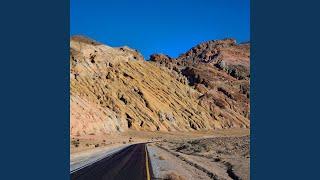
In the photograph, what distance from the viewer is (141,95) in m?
102

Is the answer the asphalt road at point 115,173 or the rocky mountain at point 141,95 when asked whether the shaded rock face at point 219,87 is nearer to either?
the rocky mountain at point 141,95

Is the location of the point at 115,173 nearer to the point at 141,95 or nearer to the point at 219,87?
the point at 141,95

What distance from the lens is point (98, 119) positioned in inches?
3110

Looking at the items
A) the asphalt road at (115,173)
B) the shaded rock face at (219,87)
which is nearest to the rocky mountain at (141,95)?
the shaded rock face at (219,87)

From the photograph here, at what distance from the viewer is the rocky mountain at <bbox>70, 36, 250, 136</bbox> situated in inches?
3297

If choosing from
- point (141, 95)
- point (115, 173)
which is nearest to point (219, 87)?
point (141, 95)

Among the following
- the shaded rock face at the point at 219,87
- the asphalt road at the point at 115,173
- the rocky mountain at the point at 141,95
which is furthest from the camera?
the shaded rock face at the point at 219,87

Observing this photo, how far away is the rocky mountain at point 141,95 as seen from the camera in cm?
8375

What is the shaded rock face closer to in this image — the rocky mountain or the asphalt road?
the rocky mountain

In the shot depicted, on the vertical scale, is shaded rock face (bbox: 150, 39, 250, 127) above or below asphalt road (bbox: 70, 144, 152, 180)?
above

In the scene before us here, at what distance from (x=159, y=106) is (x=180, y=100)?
43.8 feet

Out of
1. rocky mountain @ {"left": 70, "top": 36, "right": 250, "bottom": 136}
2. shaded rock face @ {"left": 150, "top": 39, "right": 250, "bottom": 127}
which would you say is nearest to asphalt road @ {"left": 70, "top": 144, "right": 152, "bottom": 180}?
rocky mountain @ {"left": 70, "top": 36, "right": 250, "bottom": 136}
